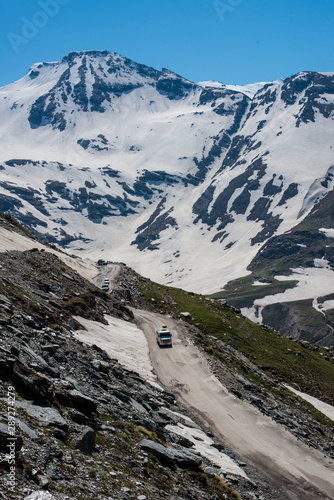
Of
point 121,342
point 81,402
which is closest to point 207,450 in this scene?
point 81,402

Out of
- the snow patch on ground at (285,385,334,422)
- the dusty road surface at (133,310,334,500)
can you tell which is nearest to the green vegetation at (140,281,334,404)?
the snow patch on ground at (285,385,334,422)

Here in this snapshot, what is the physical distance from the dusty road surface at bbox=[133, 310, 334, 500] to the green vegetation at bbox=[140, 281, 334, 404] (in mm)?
7726

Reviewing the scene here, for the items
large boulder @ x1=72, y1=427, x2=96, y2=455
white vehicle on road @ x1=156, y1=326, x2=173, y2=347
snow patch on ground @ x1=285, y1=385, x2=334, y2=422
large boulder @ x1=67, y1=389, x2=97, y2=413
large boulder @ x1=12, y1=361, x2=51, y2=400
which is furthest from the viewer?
white vehicle on road @ x1=156, y1=326, x2=173, y2=347

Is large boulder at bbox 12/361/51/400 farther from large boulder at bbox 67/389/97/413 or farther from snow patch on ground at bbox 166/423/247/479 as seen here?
snow patch on ground at bbox 166/423/247/479

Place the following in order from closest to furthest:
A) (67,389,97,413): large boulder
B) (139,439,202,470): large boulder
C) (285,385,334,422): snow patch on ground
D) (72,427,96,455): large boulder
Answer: (72,427,96,455): large boulder < (139,439,202,470): large boulder < (67,389,97,413): large boulder < (285,385,334,422): snow patch on ground

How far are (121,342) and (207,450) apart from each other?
76.5 feet

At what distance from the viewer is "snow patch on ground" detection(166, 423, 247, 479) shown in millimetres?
24291

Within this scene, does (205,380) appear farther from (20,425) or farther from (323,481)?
(20,425)

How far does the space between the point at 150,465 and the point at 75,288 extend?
137 ft

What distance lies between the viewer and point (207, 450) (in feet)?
83.7

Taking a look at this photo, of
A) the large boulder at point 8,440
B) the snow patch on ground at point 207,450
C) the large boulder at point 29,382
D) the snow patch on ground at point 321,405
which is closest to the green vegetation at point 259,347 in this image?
the snow patch on ground at point 321,405

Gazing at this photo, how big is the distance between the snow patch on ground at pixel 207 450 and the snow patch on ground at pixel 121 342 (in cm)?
1076

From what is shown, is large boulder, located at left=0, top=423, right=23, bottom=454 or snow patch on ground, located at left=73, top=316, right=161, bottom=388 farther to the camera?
snow patch on ground, located at left=73, top=316, right=161, bottom=388

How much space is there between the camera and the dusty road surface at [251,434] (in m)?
26.6
